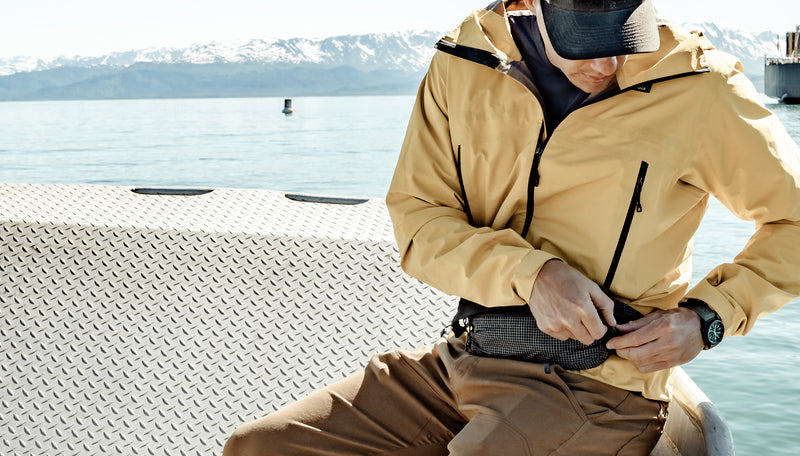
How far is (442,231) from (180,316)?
0.92 m

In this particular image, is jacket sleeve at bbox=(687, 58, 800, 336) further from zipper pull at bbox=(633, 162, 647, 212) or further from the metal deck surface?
the metal deck surface

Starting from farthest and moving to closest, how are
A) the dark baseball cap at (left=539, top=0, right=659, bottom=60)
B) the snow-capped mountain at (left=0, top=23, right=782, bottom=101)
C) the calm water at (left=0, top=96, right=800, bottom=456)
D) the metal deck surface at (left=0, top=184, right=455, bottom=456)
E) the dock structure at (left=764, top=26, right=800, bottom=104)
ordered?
the snow-capped mountain at (left=0, top=23, right=782, bottom=101), the dock structure at (left=764, top=26, right=800, bottom=104), the calm water at (left=0, top=96, right=800, bottom=456), the metal deck surface at (left=0, top=184, right=455, bottom=456), the dark baseball cap at (left=539, top=0, right=659, bottom=60)

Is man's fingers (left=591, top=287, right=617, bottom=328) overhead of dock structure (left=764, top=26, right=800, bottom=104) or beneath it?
overhead

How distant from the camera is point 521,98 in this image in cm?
114

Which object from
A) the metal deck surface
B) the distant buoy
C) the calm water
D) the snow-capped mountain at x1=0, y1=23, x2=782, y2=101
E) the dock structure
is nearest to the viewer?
the metal deck surface

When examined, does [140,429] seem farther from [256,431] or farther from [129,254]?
[256,431]

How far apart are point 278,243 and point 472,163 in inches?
35.5

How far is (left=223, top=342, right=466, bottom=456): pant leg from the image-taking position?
116cm

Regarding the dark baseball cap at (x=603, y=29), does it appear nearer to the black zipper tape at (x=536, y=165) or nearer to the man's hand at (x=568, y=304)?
the black zipper tape at (x=536, y=165)

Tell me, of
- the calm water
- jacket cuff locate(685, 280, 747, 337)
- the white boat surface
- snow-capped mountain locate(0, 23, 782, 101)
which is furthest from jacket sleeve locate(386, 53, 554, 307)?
snow-capped mountain locate(0, 23, 782, 101)

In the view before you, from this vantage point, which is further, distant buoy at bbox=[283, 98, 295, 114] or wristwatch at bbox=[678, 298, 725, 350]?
distant buoy at bbox=[283, 98, 295, 114]

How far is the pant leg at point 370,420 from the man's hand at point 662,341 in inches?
11.2

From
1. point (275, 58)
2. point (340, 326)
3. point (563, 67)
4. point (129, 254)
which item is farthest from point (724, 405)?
point (275, 58)

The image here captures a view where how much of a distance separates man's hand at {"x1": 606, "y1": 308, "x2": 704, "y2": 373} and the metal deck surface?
2.59 ft
